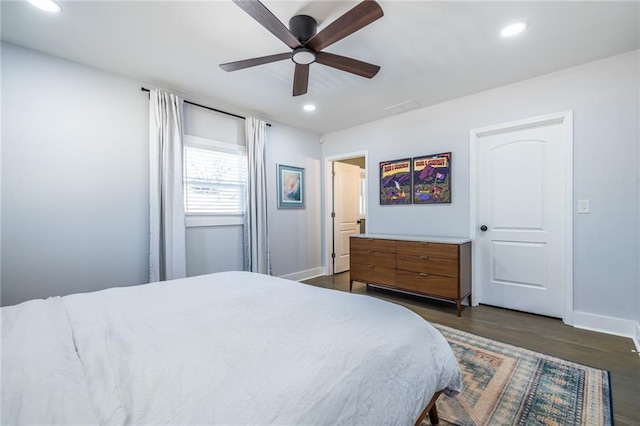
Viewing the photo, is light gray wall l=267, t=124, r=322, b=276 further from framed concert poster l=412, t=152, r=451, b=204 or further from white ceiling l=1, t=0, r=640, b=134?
framed concert poster l=412, t=152, r=451, b=204

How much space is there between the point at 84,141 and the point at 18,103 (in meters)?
0.48

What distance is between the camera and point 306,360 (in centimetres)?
89

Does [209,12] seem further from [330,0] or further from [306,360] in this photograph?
[306,360]

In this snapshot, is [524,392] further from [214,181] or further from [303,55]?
[214,181]

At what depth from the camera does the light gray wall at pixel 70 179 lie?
225cm

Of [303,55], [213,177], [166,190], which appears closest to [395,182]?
[303,55]

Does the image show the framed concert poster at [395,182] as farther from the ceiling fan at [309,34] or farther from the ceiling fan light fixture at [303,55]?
the ceiling fan light fixture at [303,55]

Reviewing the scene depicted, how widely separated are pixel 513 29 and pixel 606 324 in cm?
271

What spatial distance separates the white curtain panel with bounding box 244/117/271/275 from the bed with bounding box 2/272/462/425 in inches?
86.1

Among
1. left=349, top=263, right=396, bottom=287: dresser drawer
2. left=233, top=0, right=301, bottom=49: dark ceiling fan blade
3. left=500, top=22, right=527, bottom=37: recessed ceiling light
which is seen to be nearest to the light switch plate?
left=500, top=22, right=527, bottom=37: recessed ceiling light

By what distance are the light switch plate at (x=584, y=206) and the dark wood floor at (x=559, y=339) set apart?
1117mm

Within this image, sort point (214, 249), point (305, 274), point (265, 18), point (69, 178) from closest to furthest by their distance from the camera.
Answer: point (265, 18) < point (69, 178) < point (214, 249) < point (305, 274)

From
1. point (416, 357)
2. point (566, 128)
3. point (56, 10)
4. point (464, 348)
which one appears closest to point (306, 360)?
point (416, 357)

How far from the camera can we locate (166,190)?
2945mm
